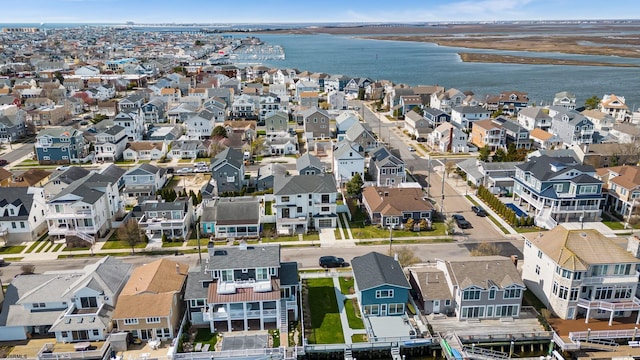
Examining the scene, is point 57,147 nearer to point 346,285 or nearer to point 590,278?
point 346,285

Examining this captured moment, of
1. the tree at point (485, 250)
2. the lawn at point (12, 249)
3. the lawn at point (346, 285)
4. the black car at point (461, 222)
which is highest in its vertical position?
the tree at point (485, 250)

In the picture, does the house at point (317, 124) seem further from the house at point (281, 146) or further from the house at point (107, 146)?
the house at point (107, 146)

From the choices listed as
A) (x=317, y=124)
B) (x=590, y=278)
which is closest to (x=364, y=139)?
(x=317, y=124)

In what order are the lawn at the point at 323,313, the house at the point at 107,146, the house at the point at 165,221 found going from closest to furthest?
1. the lawn at the point at 323,313
2. the house at the point at 165,221
3. the house at the point at 107,146

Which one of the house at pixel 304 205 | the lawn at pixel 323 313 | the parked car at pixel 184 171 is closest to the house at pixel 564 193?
the house at pixel 304 205

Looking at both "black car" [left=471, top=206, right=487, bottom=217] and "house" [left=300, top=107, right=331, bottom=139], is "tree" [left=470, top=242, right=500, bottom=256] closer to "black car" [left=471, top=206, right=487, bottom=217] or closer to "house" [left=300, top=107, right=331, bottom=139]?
"black car" [left=471, top=206, right=487, bottom=217]

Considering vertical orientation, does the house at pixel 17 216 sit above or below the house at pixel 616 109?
below

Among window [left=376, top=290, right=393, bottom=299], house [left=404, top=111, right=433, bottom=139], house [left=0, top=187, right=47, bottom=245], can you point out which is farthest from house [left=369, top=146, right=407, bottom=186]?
house [left=0, top=187, right=47, bottom=245]
